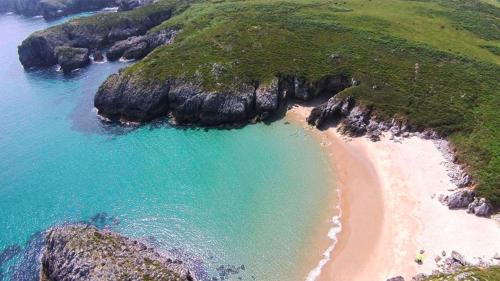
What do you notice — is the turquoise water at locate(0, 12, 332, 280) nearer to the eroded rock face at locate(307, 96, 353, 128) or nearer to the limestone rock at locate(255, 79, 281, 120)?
the limestone rock at locate(255, 79, 281, 120)

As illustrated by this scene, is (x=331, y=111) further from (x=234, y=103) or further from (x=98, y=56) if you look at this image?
(x=98, y=56)

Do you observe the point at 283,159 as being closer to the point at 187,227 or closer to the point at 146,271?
the point at 187,227

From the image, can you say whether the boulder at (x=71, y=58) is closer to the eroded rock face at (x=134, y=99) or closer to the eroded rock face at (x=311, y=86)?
the eroded rock face at (x=134, y=99)

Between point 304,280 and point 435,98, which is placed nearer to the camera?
point 304,280

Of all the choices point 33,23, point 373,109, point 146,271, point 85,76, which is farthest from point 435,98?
point 33,23

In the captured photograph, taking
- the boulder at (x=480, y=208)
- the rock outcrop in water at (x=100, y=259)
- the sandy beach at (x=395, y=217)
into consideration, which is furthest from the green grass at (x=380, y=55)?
the rock outcrop in water at (x=100, y=259)

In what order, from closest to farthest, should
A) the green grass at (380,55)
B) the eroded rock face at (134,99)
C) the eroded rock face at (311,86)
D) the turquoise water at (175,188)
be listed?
1. the turquoise water at (175,188)
2. the green grass at (380,55)
3. the eroded rock face at (311,86)
4. the eroded rock face at (134,99)
